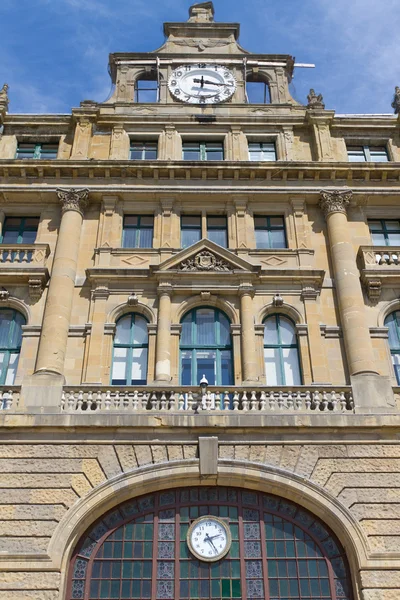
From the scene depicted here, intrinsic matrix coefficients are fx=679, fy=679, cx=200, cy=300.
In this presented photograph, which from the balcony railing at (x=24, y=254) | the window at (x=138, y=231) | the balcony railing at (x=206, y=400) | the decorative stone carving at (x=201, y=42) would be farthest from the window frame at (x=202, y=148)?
the balcony railing at (x=206, y=400)

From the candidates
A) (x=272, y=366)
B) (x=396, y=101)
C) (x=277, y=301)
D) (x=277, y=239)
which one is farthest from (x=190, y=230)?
(x=396, y=101)

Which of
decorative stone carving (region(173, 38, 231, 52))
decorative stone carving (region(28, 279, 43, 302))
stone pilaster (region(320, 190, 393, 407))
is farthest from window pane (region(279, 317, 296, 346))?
decorative stone carving (region(173, 38, 231, 52))

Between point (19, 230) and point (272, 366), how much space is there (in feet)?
34.9

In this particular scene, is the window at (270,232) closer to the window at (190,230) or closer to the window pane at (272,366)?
the window at (190,230)

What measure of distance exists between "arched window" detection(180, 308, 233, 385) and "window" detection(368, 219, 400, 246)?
270 inches

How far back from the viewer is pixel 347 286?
73.2 ft

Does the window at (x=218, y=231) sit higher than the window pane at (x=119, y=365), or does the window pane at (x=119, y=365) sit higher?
the window at (x=218, y=231)

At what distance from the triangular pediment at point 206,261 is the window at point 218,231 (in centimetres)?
106

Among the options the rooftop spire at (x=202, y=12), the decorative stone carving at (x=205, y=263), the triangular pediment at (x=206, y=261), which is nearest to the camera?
the triangular pediment at (x=206, y=261)

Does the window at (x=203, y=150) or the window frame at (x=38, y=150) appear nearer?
the window at (x=203, y=150)

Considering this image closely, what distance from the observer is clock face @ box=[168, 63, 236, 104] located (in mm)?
28984

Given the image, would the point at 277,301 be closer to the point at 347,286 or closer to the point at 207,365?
the point at 347,286

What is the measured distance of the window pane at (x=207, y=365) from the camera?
20.8m

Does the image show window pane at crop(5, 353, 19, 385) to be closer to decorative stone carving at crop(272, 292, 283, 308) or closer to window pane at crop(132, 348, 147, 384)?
window pane at crop(132, 348, 147, 384)
